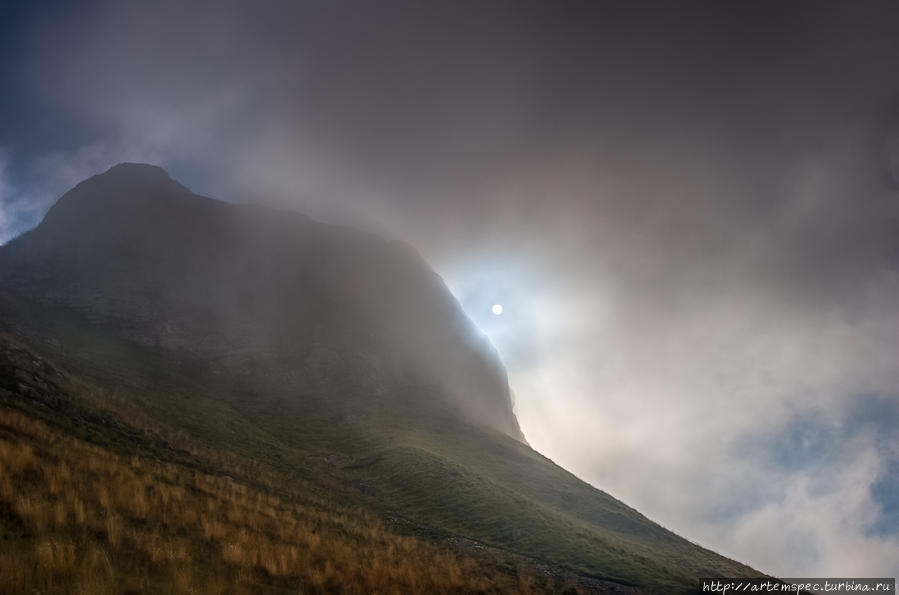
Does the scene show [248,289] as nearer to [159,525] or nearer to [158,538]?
[159,525]

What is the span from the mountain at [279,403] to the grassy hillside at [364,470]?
0.97 ft

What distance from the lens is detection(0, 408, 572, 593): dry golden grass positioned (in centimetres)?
803

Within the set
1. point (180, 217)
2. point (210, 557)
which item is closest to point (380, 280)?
point (180, 217)

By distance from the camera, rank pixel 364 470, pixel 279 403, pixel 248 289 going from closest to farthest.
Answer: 1. pixel 364 470
2. pixel 279 403
3. pixel 248 289

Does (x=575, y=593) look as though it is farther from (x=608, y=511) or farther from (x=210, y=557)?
(x=608, y=511)

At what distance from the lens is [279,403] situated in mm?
68188

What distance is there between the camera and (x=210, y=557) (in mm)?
11164

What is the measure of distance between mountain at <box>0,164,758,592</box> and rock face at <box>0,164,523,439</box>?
54 cm

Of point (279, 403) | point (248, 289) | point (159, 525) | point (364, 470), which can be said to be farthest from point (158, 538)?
point (248, 289)

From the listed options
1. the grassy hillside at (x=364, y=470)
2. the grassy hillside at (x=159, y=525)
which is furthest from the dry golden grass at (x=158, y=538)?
the grassy hillside at (x=364, y=470)

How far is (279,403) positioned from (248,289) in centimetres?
4262

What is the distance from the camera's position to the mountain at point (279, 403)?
55.8 feet

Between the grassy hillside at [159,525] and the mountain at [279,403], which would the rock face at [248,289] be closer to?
the mountain at [279,403]

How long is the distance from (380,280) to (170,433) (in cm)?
9642
